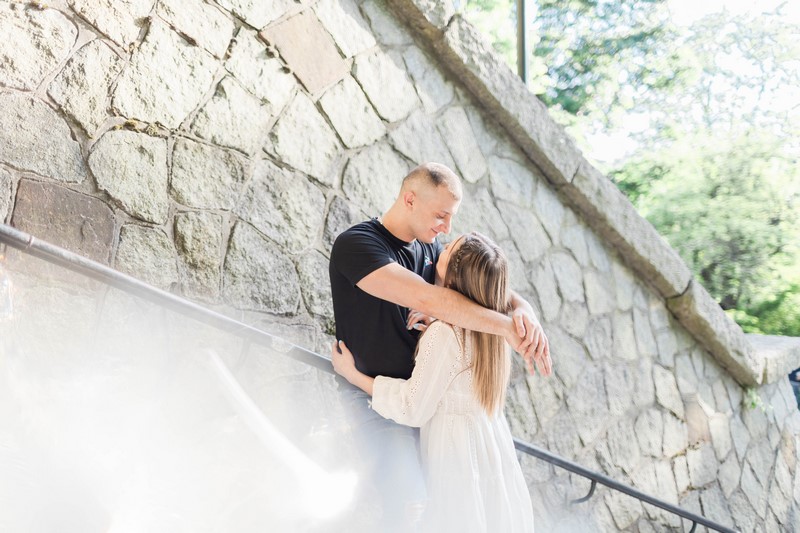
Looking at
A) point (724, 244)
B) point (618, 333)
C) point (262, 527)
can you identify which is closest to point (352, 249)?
point (262, 527)

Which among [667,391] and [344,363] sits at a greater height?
[344,363]

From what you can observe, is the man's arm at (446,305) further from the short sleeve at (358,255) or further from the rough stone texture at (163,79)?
the rough stone texture at (163,79)

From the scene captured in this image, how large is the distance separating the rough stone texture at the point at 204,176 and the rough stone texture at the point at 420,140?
0.91 m

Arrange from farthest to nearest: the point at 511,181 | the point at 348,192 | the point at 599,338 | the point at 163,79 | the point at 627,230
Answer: the point at 627,230 < the point at 599,338 < the point at 511,181 < the point at 348,192 < the point at 163,79

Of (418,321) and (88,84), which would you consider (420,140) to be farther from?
(88,84)

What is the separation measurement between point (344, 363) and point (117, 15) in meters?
Result: 1.38

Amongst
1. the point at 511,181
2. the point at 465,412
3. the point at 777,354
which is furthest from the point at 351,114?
the point at 777,354

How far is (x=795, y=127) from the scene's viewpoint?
37.5 ft

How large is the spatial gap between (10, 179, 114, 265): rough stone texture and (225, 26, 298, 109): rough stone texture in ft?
2.55

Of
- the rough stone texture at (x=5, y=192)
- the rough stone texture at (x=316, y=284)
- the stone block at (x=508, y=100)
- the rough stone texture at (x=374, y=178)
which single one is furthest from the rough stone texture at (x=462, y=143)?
the rough stone texture at (x=5, y=192)

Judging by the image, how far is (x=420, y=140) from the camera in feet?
11.3

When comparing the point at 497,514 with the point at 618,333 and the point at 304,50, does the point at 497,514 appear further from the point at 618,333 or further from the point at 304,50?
the point at 618,333

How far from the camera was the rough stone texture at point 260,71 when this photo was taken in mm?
2744

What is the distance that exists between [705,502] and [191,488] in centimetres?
371
